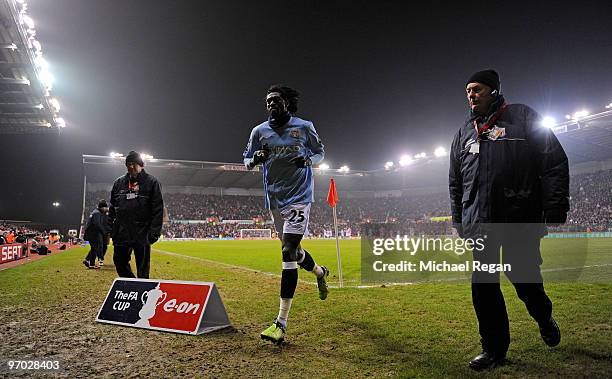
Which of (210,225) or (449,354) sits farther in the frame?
(210,225)

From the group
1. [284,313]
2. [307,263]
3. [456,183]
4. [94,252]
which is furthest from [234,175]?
[456,183]

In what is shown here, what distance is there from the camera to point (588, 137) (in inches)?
1505

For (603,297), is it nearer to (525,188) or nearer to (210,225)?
(525,188)

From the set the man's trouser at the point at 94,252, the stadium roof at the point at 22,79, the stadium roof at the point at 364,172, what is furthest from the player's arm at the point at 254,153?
the stadium roof at the point at 364,172

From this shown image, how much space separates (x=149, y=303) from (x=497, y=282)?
373cm

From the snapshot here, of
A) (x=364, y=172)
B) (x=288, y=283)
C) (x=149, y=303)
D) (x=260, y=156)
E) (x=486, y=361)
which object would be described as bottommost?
(x=486, y=361)

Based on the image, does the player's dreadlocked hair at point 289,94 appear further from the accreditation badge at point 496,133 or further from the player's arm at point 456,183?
the accreditation badge at point 496,133

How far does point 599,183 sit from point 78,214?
176 feet

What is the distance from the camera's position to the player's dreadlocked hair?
436 cm

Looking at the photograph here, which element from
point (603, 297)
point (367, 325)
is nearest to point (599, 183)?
point (603, 297)

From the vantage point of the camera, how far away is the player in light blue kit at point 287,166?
4230mm

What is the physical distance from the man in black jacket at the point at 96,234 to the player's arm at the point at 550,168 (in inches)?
516

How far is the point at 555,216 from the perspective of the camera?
2.89 m

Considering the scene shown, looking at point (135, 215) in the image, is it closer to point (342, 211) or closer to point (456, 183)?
point (456, 183)
